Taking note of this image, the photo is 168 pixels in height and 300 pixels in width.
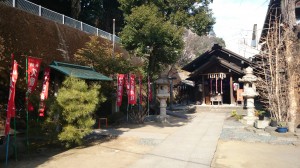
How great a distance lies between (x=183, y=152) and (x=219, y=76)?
16725mm

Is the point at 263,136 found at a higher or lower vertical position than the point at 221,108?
lower

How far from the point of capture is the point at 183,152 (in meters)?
8.43

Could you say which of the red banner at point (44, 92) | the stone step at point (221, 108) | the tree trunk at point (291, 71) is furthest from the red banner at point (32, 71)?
the stone step at point (221, 108)

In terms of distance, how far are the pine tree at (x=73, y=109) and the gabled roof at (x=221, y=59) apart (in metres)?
17.4

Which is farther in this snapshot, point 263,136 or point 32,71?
point 263,136

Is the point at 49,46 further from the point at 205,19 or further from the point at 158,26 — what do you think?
the point at 205,19

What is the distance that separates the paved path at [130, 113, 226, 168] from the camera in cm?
716

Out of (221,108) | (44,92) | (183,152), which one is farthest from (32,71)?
(221,108)

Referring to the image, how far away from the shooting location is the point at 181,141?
1016 centimetres

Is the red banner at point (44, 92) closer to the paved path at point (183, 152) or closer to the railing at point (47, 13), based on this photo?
the paved path at point (183, 152)

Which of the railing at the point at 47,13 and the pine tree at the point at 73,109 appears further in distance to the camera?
the railing at the point at 47,13

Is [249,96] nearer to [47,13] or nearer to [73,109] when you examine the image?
[73,109]

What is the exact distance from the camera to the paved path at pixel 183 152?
7156mm

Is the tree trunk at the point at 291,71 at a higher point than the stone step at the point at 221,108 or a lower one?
higher
